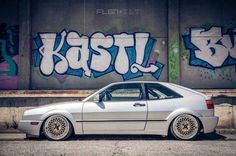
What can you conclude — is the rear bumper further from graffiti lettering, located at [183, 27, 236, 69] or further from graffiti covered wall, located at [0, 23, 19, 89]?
graffiti covered wall, located at [0, 23, 19, 89]

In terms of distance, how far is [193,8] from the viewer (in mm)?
13070

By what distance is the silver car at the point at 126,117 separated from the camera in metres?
8.59

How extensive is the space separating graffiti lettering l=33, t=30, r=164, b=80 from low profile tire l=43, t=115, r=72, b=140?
454 cm

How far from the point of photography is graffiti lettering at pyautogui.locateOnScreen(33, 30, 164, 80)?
13.1 metres

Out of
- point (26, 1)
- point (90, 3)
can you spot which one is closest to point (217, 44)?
point (90, 3)

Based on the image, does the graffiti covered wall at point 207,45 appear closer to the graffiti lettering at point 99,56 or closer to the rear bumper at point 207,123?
the graffiti lettering at point 99,56

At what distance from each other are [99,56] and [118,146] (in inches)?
226

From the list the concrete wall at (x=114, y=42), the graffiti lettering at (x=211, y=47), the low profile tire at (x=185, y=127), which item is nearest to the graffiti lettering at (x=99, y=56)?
the concrete wall at (x=114, y=42)

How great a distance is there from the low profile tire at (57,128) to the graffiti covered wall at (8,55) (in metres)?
4.80

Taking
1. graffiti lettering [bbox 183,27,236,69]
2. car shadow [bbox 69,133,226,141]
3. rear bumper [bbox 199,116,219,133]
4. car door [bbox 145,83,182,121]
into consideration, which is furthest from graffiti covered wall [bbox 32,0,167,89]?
rear bumper [bbox 199,116,219,133]

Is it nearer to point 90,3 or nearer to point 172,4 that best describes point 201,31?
point 172,4

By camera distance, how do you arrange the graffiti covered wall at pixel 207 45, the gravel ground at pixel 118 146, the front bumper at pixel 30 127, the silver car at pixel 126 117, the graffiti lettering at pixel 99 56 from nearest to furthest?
the gravel ground at pixel 118 146 → the silver car at pixel 126 117 → the front bumper at pixel 30 127 → the graffiti covered wall at pixel 207 45 → the graffiti lettering at pixel 99 56

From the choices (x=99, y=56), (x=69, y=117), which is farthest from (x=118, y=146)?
(x=99, y=56)

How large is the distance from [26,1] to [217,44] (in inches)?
275
